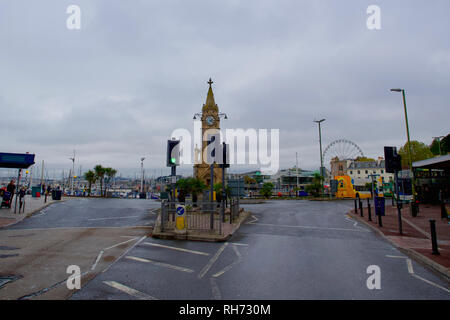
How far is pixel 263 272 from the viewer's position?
5875 mm

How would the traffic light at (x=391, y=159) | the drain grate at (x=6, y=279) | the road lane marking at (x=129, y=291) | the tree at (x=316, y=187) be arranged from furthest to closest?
the tree at (x=316, y=187) < the traffic light at (x=391, y=159) < the drain grate at (x=6, y=279) < the road lane marking at (x=129, y=291)

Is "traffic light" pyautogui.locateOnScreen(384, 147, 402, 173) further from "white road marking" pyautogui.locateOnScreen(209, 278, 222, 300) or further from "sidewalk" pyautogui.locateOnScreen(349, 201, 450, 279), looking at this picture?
"white road marking" pyautogui.locateOnScreen(209, 278, 222, 300)

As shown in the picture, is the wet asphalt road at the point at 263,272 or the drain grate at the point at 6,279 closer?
the wet asphalt road at the point at 263,272

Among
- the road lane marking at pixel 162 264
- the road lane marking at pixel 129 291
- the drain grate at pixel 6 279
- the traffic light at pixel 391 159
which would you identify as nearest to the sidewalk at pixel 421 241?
the traffic light at pixel 391 159

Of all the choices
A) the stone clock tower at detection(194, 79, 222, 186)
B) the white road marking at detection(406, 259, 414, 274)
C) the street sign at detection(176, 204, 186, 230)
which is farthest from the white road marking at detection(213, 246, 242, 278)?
the stone clock tower at detection(194, 79, 222, 186)

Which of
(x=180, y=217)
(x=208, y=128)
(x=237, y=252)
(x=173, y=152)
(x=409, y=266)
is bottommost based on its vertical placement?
(x=409, y=266)

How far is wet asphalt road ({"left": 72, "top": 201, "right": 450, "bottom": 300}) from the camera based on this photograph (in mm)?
4727

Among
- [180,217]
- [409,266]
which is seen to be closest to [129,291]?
[180,217]

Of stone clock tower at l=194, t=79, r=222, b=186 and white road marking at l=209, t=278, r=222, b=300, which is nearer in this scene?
white road marking at l=209, t=278, r=222, b=300

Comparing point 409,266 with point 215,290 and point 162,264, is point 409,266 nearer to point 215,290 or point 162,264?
point 215,290

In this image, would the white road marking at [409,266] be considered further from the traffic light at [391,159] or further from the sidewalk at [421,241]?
the traffic light at [391,159]

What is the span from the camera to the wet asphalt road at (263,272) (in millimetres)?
4727
